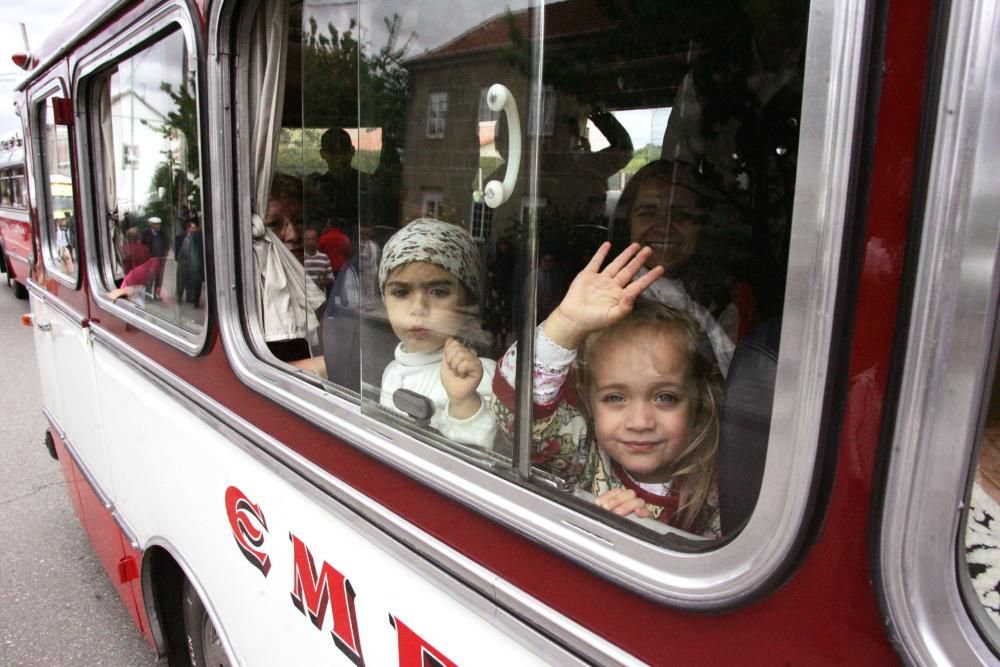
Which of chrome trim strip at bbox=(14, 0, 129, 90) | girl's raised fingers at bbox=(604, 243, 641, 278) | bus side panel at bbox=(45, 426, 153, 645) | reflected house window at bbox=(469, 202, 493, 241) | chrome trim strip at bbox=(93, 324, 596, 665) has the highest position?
chrome trim strip at bbox=(14, 0, 129, 90)

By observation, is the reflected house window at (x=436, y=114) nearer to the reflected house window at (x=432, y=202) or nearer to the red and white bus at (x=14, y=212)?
the reflected house window at (x=432, y=202)

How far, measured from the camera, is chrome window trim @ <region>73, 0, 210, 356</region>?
1841 mm

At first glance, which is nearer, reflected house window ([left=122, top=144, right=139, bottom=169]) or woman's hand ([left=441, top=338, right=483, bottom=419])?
woman's hand ([left=441, top=338, right=483, bottom=419])

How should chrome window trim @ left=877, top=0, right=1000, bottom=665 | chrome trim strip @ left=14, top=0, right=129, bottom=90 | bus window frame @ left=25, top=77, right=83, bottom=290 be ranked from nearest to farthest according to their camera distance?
chrome window trim @ left=877, top=0, right=1000, bottom=665 → chrome trim strip @ left=14, top=0, right=129, bottom=90 → bus window frame @ left=25, top=77, right=83, bottom=290

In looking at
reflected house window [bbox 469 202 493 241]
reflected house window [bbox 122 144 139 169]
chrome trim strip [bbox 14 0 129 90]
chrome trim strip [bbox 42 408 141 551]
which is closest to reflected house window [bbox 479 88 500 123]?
reflected house window [bbox 469 202 493 241]

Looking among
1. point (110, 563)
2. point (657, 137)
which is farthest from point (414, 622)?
point (110, 563)

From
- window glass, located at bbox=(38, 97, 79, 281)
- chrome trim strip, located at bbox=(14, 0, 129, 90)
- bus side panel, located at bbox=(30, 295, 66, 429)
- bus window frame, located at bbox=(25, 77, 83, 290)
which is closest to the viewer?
chrome trim strip, located at bbox=(14, 0, 129, 90)

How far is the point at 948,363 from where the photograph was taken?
574 mm

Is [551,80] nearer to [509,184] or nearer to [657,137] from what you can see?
[509,184]

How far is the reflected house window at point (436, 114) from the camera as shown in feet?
3.84

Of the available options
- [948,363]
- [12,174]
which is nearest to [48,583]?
[948,363]

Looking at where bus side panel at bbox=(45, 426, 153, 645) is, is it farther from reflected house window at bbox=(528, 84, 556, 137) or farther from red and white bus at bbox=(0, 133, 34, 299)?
red and white bus at bbox=(0, 133, 34, 299)

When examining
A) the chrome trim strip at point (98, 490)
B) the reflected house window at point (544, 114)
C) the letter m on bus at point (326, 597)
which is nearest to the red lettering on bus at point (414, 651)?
the letter m on bus at point (326, 597)

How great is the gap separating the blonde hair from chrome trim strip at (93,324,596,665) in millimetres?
234
